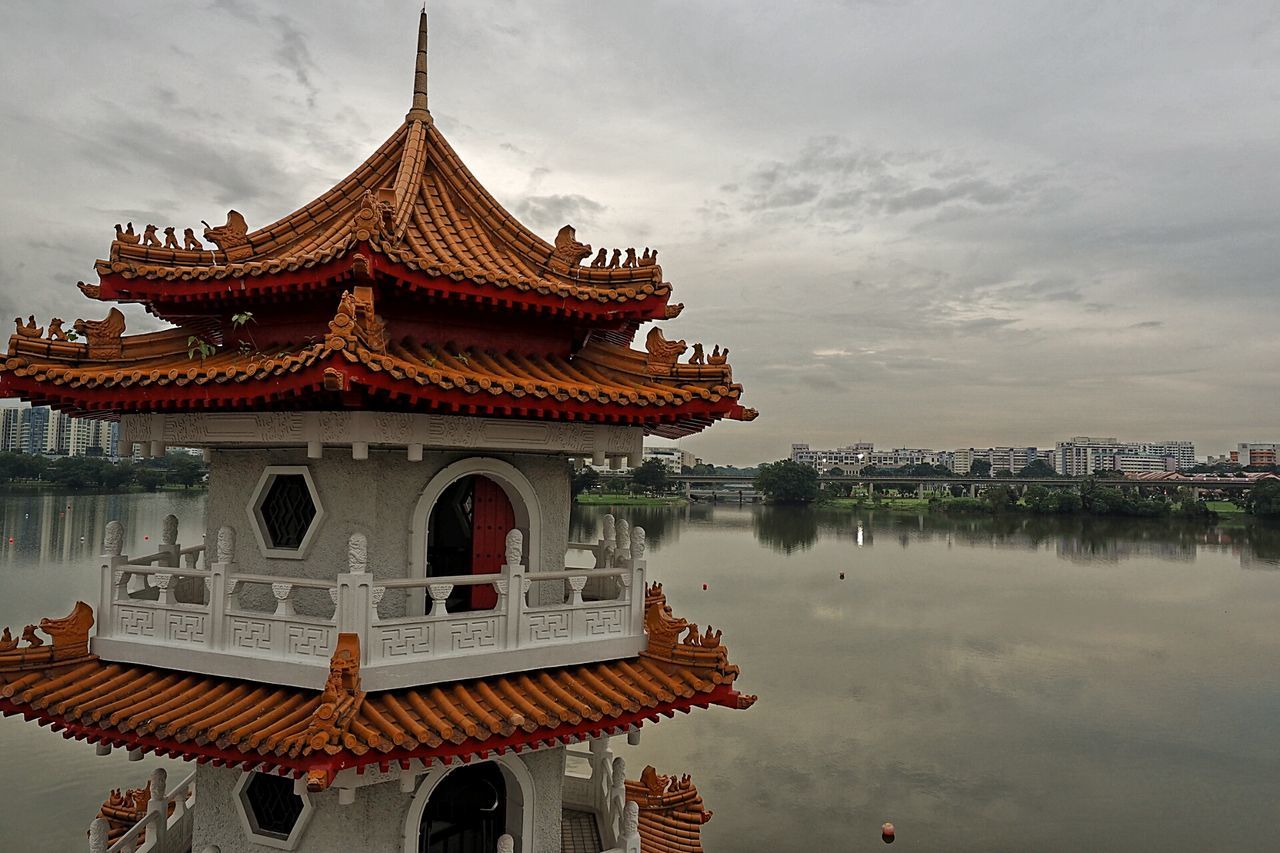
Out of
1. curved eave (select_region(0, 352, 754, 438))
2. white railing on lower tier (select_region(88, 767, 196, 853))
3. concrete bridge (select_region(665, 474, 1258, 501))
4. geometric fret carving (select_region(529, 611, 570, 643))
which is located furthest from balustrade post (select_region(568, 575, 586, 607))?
concrete bridge (select_region(665, 474, 1258, 501))

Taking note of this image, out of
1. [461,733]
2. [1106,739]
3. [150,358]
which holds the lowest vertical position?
[1106,739]

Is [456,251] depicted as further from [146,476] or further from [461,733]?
[146,476]

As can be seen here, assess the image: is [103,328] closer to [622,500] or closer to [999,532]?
[999,532]

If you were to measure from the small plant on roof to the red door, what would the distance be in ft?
6.79

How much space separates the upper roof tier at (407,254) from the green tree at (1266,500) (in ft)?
314

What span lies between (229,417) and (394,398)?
159cm

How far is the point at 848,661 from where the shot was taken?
33000 millimetres

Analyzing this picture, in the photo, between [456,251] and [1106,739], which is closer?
[456,251]

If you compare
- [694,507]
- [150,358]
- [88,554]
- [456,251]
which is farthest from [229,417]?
[694,507]

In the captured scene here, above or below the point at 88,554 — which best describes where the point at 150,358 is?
above

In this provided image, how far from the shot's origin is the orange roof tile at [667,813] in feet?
24.8

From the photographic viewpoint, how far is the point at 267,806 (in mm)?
5715

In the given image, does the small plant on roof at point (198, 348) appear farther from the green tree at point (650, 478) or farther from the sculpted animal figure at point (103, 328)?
the green tree at point (650, 478)

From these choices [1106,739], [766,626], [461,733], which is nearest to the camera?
[461,733]
